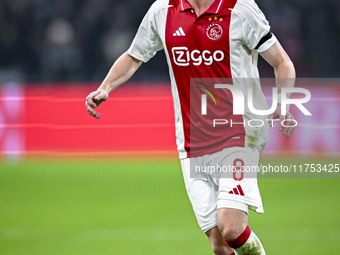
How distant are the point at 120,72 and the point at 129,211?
9.22ft

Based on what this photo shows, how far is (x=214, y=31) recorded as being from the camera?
10.3ft

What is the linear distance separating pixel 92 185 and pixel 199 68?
4.57m

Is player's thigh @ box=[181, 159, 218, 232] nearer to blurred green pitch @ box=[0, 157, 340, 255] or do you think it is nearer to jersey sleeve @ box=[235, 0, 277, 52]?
jersey sleeve @ box=[235, 0, 277, 52]

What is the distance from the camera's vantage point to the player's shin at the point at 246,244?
3.02m

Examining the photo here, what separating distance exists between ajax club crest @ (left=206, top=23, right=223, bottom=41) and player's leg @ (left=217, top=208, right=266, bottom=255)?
1.08 metres

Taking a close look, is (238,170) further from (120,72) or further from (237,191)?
(120,72)

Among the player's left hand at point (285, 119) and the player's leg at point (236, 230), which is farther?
the player's left hand at point (285, 119)

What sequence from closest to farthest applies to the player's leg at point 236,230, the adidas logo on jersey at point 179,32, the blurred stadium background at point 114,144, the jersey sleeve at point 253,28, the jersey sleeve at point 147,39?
1. the player's leg at point 236,230
2. the jersey sleeve at point 253,28
3. the adidas logo on jersey at point 179,32
4. the jersey sleeve at point 147,39
5. the blurred stadium background at point 114,144

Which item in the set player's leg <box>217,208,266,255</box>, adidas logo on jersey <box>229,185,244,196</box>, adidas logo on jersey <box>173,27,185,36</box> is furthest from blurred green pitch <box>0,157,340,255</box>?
adidas logo on jersey <box>173,27,185,36</box>

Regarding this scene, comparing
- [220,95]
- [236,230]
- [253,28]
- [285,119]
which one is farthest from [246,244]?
[253,28]

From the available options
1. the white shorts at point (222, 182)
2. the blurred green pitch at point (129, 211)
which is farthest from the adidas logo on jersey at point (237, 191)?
the blurred green pitch at point (129, 211)

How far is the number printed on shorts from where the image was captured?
10.2ft

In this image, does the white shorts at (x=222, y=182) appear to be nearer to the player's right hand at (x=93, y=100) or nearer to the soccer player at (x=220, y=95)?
the soccer player at (x=220, y=95)

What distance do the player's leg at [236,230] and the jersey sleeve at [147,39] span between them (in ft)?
4.17
